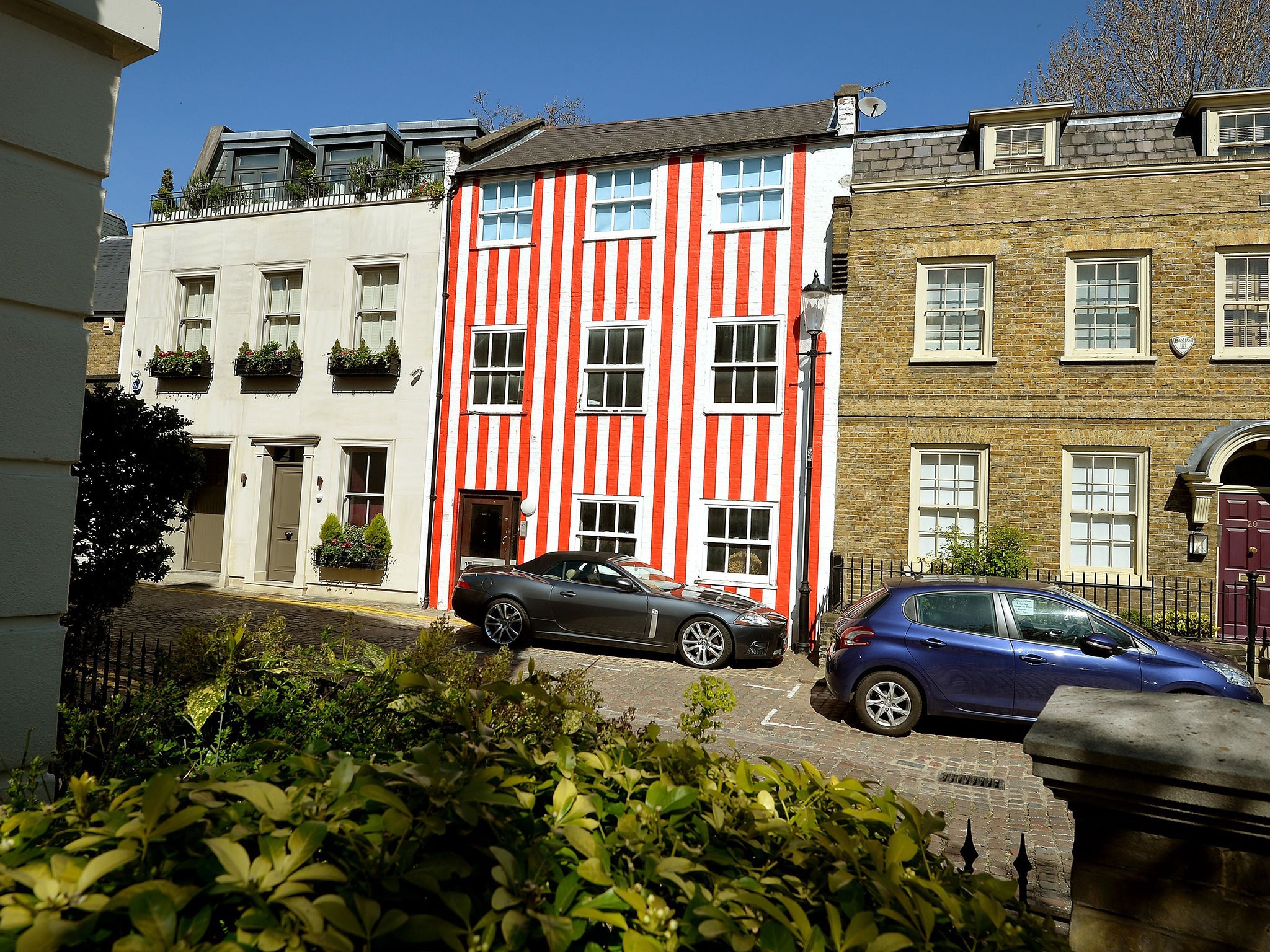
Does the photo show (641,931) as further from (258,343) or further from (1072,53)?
(1072,53)

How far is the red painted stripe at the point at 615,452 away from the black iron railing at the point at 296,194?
6381 millimetres

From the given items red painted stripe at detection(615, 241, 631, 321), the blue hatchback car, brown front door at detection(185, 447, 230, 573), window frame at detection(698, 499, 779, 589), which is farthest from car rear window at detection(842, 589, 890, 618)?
brown front door at detection(185, 447, 230, 573)

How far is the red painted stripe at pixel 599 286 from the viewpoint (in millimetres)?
15938

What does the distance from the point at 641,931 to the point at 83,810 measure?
4.20 feet

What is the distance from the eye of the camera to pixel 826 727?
8758 mm

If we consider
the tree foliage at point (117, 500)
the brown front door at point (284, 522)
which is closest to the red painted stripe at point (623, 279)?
the brown front door at point (284, 522)

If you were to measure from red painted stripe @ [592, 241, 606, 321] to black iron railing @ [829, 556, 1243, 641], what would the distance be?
670 centimetres

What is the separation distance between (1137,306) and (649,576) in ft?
30.5

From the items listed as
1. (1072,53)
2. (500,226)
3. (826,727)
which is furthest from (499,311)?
(1072,53)

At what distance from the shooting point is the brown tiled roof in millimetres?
15539

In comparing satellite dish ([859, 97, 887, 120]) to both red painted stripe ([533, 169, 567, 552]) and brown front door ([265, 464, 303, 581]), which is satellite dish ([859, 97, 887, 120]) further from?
brown front door ([265, 464, 303, 581])

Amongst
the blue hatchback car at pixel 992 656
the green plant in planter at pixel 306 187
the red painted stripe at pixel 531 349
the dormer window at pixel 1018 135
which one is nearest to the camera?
the blue hatchback car at pixel 992 656

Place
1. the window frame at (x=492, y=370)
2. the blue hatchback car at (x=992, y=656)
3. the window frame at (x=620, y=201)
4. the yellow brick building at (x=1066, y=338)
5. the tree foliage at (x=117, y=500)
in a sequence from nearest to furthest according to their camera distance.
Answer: the tree foliage at (x=117, y=500), the blue hatchback car at (x=992, y=656), the yellow brick building at (x=1066, y=338), the window frame at (x=620, y=201), the window frame at (x=492, y=370)

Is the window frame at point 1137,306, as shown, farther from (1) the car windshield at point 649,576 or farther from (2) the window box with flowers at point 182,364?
(2) the window box with flowers at point 182,364
